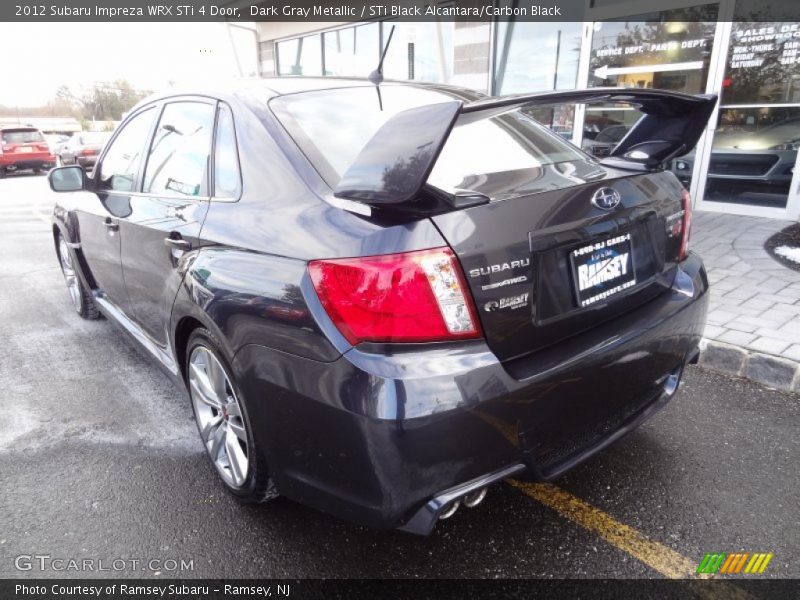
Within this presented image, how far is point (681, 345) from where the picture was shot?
7.04ft

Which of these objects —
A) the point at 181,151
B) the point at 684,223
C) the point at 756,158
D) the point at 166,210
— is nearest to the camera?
the point at 684,223

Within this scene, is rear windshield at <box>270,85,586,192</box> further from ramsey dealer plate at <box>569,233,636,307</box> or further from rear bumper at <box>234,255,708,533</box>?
rear bumper at <box>234,255,708,533</box>

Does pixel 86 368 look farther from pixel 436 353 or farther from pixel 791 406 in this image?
pixel 791 406

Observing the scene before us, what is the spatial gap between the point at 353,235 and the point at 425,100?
1.14 m

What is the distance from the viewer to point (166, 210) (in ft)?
8.21

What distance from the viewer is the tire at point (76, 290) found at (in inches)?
169

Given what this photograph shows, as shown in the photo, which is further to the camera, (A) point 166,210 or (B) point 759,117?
(B) point 759,117

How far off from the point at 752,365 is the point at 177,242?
316 cm

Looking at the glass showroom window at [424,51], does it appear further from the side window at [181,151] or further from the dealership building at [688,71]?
the side window at [181,151]

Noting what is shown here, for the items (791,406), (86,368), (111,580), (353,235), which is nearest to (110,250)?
(86,368)

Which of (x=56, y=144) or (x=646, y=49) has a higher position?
(x=646, y=49)

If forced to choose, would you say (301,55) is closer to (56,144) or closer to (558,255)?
(56,144)

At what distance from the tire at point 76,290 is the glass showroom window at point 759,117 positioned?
7.36 m

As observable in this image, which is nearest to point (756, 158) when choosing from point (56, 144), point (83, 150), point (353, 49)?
point (353, 49)
